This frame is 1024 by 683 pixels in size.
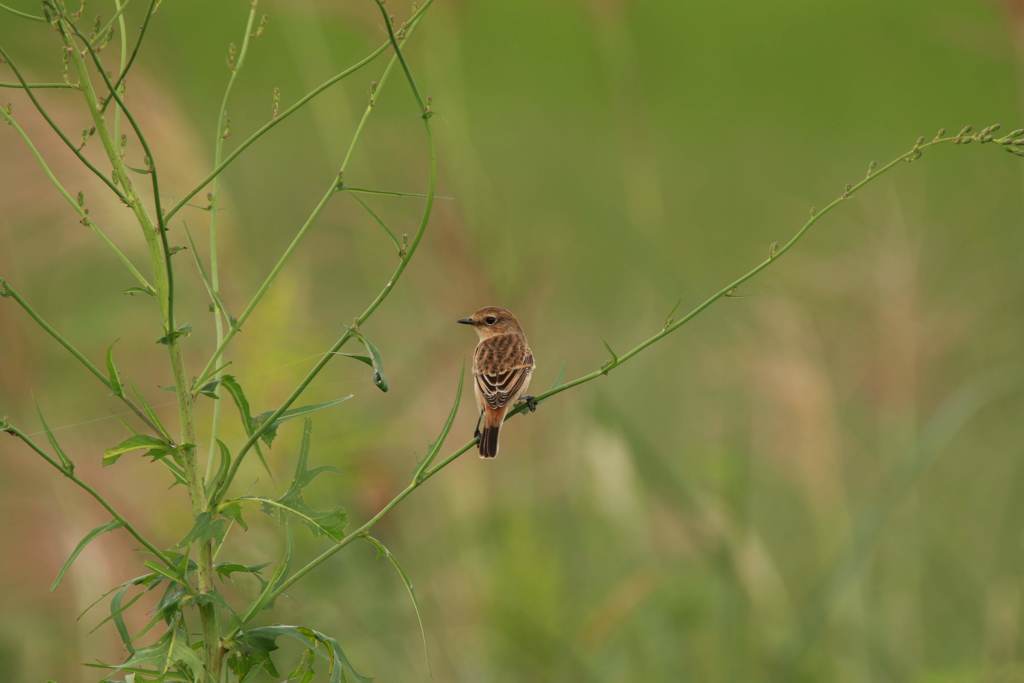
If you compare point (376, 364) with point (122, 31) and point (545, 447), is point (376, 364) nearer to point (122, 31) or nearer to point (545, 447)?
point (122, 31)

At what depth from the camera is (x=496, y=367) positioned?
3.76 meters

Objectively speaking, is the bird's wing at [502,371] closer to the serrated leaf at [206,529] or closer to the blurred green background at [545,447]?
the blurred green background at [545,447]

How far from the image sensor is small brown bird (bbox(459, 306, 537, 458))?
3517 mm

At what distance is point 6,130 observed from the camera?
4.84 m

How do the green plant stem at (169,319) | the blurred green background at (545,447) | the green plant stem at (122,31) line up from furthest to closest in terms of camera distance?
the blurred green background at (545,447), the green plant stem at (122,31), the green plant stem at (169,319)

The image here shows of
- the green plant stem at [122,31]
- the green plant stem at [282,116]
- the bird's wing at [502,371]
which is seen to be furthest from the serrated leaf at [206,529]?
the bird's wing at [502,371]

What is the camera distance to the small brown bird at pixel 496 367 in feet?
11.5

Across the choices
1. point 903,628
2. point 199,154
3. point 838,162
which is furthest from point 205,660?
point 838,162

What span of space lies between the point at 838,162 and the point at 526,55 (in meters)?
8.64

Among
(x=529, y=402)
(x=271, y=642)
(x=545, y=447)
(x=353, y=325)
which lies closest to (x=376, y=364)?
(x=353, y=325)

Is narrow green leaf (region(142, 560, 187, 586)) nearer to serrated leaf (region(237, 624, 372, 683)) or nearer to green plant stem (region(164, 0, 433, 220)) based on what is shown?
serrated leaf (region(237, 624, 372, 683))

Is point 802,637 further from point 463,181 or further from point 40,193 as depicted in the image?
point 40,193

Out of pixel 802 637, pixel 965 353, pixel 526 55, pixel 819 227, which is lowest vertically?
pixel 802 637

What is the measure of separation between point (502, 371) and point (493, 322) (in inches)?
16.6
